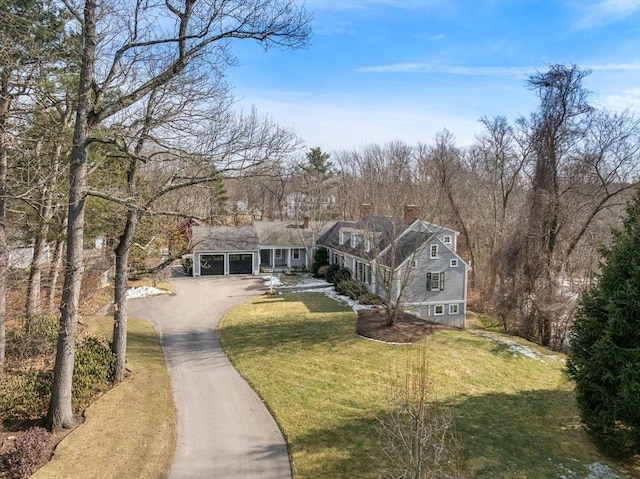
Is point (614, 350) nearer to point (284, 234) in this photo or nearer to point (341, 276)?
point (341, 276)

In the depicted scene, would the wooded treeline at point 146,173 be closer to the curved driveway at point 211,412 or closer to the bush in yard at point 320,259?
the curved driveway at point 211,412

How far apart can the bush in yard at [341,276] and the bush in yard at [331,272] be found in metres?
1.46

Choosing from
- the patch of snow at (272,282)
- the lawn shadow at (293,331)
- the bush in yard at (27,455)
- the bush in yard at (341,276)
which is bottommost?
the bush in yard at (27,455)

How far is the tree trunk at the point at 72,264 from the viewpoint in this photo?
9617 mm

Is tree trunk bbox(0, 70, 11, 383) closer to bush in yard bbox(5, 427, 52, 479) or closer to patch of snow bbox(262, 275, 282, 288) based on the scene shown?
bush in yard bbox(5, 427, 52, 479)

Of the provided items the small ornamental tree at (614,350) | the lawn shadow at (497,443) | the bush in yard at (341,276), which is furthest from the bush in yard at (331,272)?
the small ornamental tree at (614,350)

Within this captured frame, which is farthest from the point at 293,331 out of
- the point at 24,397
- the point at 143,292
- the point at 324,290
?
the point at 143,292

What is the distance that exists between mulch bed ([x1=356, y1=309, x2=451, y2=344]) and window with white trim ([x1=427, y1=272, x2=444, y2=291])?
9.96ft

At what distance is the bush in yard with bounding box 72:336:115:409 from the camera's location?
11680 millimetres

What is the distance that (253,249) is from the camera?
115 ft

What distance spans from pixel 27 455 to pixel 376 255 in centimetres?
1462

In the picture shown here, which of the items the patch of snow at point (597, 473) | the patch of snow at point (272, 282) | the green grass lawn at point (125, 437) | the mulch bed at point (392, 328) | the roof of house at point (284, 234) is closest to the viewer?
the green grass lawn at point (125, 437)

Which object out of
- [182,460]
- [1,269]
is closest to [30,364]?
[1,269]

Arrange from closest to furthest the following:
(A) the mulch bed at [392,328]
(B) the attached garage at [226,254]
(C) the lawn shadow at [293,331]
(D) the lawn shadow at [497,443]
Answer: (D) the lawn shadow at [497,443], (C) the lawn shadow at [293,331], (A) the mulch bed at [392,328], (B) the attached garage at [226,254]
